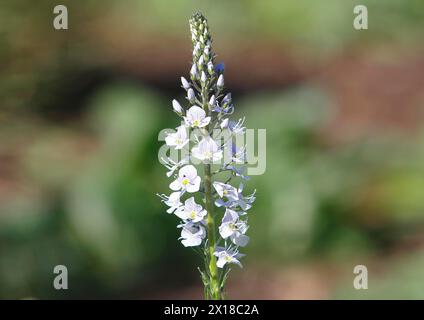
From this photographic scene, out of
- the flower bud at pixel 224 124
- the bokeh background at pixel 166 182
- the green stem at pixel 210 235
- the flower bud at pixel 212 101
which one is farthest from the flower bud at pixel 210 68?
the bokeh background at pixel 166 182

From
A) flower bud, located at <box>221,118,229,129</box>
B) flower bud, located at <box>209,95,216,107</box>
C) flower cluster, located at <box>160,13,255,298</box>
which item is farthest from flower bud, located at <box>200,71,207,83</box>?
flower bud, located at <box>221,118,229,129</box>

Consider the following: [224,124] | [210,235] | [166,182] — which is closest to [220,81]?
[224,124]

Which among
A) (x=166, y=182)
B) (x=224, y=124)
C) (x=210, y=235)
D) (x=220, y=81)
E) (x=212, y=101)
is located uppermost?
(x=166, y=182)

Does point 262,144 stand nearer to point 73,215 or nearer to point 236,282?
point 236,282

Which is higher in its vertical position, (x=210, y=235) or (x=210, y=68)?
(x=210, y=68)

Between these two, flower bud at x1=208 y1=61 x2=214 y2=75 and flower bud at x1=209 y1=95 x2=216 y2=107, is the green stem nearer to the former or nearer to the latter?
flower bud at x1=209 y1=95 x2=216 y2=107

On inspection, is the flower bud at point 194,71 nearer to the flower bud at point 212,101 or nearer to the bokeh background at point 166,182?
the flower bud at point 212,101

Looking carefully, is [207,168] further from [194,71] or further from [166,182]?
[166,182]

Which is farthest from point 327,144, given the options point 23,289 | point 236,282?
point 23,289
